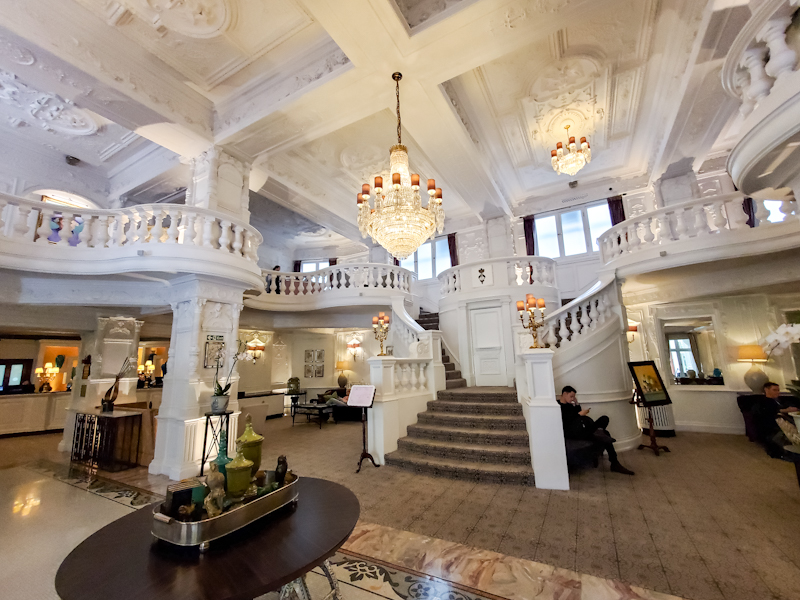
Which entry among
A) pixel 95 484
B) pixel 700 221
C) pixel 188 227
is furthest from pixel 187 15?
pixel 700 221

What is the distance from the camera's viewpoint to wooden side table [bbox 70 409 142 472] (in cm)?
559

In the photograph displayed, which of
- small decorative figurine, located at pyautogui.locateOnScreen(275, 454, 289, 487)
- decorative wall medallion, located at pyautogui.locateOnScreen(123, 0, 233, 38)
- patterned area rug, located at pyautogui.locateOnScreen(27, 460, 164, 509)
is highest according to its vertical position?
decorative wall medallion, located at pyautogui.locateOnScreen(123, 0, 233, 38)

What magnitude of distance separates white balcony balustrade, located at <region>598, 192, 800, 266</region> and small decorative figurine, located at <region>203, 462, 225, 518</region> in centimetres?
662

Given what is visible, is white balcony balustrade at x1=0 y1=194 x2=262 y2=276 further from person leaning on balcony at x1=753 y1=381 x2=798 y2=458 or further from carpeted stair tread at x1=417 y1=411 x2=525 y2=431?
person leaning on balcony at x1=753 y1=381 x2=798 y2=458

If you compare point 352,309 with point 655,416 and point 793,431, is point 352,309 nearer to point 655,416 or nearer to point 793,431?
point 655,416

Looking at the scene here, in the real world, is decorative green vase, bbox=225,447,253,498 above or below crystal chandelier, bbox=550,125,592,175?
below

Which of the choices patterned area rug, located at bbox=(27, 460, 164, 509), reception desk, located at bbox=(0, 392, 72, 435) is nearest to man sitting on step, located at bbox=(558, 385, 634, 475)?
patterned area rug, located at bbox=(27, 460, 164, 509)

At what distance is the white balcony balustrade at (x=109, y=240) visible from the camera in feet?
15.1

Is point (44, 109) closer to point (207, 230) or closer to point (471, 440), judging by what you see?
point (207, 230)

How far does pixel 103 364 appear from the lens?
Result: 6.98 m

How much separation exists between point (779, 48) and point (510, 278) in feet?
18.3

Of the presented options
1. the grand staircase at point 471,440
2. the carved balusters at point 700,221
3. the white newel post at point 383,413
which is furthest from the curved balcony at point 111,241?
the carved balusters at point 700,221

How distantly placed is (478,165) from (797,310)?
6.78 meters

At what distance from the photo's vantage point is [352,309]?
30.0ft
